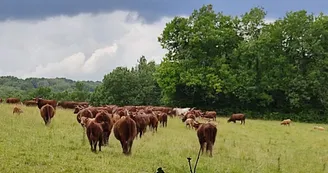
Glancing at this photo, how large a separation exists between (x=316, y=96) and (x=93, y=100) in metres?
37.4

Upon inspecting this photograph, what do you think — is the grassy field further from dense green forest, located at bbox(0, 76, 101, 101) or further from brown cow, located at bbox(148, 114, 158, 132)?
dense green forest, located at bbox(0, 76, 101, 101)

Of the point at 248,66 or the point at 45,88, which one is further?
the point at 45,88

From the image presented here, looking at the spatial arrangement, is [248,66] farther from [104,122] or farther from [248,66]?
[104,122]

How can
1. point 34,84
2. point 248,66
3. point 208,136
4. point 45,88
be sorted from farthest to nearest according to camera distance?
point 34,84 < point 45,88 < point 248,66 < point 208,136

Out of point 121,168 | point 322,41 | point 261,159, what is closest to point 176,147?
point 261,159

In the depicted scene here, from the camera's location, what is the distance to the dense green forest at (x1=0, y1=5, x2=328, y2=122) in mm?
47812

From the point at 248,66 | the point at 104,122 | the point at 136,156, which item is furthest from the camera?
the point at 248,66

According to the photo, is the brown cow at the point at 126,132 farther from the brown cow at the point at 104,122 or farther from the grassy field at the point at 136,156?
the brown cow at the point at 104,122

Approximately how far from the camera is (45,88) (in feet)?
297

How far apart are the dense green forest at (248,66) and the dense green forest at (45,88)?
32864 millimetres

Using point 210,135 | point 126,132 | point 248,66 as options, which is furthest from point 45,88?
point 126,132

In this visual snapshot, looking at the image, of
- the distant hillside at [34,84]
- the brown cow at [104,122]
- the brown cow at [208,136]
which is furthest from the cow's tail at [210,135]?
the distant hillside at [34,84]

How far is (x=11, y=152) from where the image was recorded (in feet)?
36.8

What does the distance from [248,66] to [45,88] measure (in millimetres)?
54266
